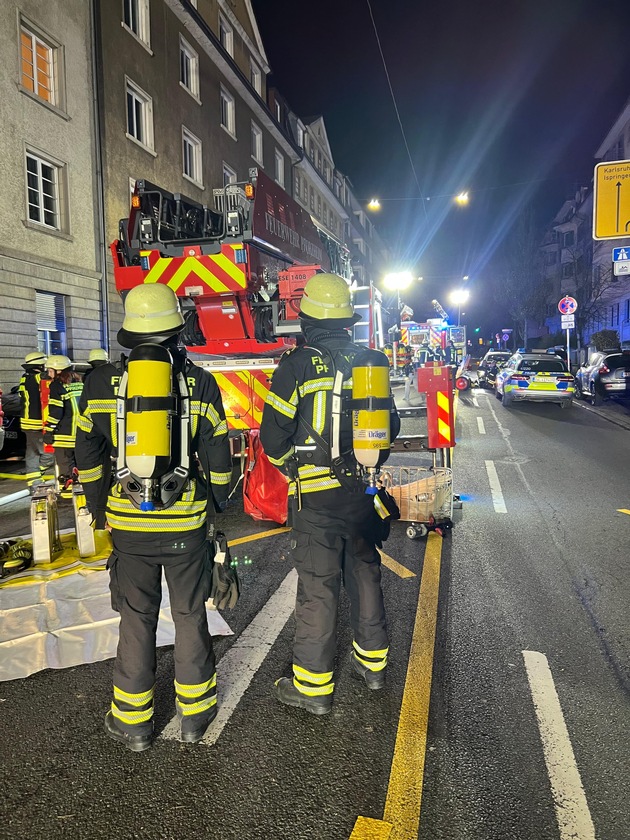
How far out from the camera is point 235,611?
4117 mm

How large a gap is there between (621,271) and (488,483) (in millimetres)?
Answer: 6832

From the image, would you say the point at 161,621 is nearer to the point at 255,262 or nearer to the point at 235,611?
the point at 235,611

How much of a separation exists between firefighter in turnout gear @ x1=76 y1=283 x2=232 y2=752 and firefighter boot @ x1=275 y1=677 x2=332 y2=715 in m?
0.42

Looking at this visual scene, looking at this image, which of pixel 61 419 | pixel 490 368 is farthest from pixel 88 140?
pixel 490 368

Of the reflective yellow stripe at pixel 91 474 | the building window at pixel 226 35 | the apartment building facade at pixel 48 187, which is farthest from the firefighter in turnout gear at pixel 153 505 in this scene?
the building window at pixel 226 35

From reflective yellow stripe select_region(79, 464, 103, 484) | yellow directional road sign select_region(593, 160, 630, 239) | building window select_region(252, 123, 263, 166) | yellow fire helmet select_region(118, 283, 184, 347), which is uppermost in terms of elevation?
building window select_region(252, 123, 263, 166)

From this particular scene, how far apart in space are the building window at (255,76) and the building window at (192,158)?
7474 millimetres

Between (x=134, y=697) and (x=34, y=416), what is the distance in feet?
22.0

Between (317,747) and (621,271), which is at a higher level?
(621,271)

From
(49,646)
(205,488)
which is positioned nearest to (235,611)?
(49,646)

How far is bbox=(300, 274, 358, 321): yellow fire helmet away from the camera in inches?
125

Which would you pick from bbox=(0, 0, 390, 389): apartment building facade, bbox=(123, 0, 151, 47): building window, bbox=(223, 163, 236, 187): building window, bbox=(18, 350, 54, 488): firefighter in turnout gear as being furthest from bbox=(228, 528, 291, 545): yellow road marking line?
bbox=(223, 163, 236, 187): building window

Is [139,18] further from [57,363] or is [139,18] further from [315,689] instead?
[315,689]

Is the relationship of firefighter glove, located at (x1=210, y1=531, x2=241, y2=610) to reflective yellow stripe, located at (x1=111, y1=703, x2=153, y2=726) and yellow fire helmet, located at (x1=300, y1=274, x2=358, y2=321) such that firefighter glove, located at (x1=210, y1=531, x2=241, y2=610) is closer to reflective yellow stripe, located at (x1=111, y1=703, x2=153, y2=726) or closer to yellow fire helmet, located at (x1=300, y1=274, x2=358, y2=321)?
reflective yellow stripe, located at (x1=111, y1=703, x2=153, y2=726)
